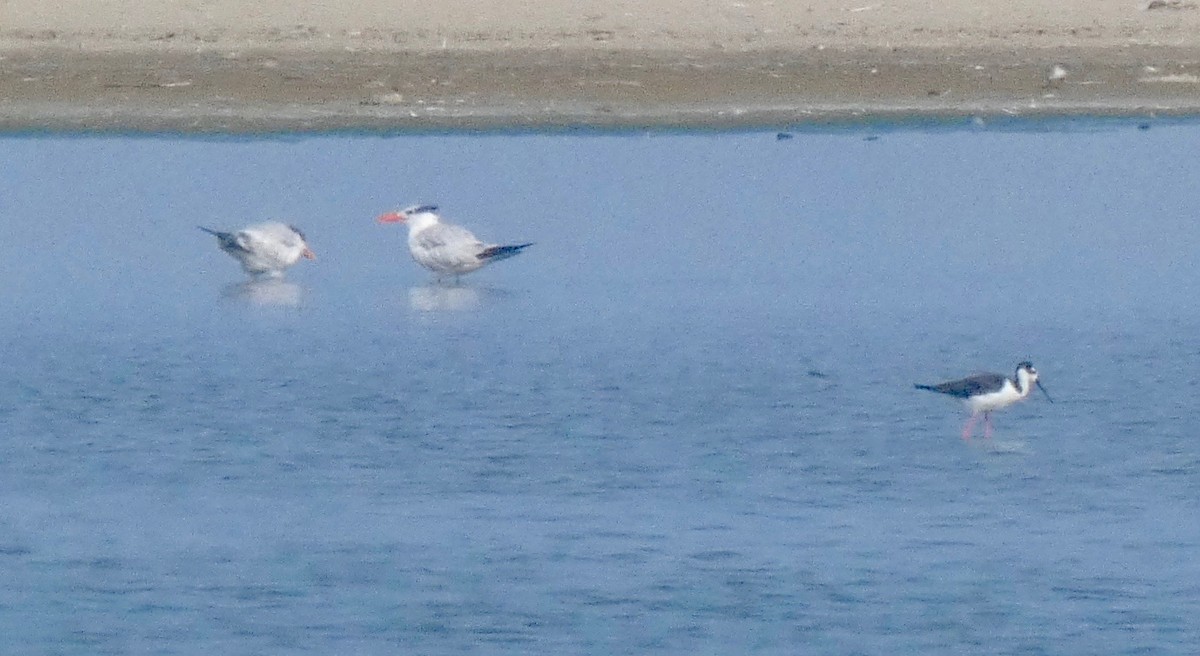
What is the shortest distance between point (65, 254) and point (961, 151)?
5.79 metres

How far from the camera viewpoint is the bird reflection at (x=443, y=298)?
1152 cm

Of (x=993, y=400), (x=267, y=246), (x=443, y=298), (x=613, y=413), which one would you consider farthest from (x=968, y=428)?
(x=267, y=246)

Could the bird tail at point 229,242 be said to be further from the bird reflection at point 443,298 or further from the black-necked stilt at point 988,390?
the black-necked stilt at point 988,390

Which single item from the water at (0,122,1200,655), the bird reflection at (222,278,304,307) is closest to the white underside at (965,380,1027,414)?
the water at (0,122,1200,655)

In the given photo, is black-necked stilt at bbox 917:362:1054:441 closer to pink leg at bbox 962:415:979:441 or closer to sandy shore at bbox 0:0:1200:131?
pink leg at bbox 962:415:979:441

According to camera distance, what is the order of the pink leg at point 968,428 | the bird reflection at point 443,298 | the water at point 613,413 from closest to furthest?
the water at point 613,413, the pink leg at point 968,428, the bird reflection at point 443,298

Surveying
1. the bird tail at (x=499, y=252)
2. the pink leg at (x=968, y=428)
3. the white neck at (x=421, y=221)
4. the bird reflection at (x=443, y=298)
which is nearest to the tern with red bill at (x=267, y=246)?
the white neck at (x=421, y=221)

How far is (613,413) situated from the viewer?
8.77 metres

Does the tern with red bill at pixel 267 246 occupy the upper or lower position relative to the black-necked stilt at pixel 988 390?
lower

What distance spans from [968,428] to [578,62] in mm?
10416

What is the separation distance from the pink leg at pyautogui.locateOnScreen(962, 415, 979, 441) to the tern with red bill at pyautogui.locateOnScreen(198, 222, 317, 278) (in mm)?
4530

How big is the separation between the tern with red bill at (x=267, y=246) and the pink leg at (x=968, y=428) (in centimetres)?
453

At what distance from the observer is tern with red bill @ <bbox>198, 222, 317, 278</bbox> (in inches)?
482

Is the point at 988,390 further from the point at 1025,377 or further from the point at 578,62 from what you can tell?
the point at 578,62
